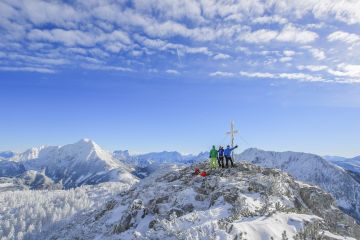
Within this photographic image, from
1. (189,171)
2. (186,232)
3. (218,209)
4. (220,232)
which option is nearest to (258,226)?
(220,232)

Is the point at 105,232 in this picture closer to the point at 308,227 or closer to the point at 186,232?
the point at 186,232

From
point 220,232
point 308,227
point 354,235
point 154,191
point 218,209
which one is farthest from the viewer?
point 154,191

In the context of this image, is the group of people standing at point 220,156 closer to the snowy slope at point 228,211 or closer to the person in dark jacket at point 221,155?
the person in dark jacket at point 221,155

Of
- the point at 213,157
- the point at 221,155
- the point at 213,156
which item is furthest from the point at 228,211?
the point at 213,157

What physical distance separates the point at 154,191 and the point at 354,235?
1042 inches

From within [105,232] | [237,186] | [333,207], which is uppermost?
[237,186]

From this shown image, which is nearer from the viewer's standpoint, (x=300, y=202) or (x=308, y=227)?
(x=308, y=227)

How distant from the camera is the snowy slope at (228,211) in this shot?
92.7 feet

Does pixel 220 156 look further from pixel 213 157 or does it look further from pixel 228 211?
pixel 228 211

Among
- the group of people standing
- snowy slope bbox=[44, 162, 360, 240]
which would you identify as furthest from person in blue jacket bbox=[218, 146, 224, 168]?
snowy slope bbox=[44, 162, 360, 240]

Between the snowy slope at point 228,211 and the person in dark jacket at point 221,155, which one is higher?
the person in dark jacket at point 221,155

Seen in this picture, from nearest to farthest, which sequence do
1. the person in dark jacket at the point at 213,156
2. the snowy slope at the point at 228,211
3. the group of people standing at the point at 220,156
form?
the snowy slope at the point at 228,211 → the group of people standing at the point at 220,156 → the person in dark jacket at the point at 213,156

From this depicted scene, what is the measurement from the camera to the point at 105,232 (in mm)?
49781

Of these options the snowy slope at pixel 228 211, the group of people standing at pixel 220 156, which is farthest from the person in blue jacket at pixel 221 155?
the snowy slope at pixel 228 211
